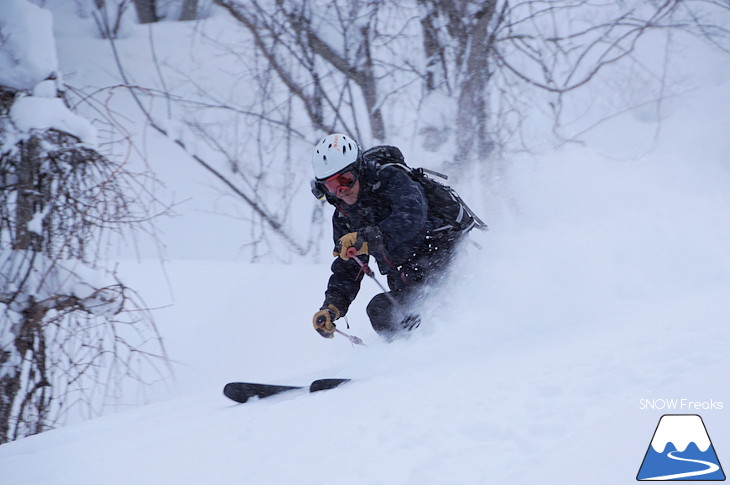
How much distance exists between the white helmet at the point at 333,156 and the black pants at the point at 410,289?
0.90 m

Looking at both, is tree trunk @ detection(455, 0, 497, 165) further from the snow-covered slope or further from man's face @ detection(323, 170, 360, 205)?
man's face @ detection(323, 170, 360, 205)

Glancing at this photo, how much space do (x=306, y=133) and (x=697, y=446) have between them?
818 centimetres

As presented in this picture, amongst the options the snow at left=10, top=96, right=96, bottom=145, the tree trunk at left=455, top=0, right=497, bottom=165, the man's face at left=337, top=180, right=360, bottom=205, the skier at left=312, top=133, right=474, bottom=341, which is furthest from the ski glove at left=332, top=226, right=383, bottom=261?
the tree trunk at left=455, top=0, right=497, bottom=165

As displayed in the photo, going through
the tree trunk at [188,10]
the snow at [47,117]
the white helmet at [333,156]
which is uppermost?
the tree trunk at [188,10]

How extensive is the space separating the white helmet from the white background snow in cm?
122

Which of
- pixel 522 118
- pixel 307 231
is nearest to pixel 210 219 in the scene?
pixel 307 231

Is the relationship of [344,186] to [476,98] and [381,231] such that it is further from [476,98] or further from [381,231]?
[476,98]

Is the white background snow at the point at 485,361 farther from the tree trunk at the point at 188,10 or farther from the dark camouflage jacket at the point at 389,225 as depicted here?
the tree trunk at the point at 188,10

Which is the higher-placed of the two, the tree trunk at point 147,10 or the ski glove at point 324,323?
the tree trunk at point 147,10

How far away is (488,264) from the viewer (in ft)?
15.5

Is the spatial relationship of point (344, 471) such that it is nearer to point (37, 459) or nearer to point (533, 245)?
point (37, 459)

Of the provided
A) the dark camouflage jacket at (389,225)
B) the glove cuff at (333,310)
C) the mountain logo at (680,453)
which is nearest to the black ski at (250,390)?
the glove cuff at (333,310)

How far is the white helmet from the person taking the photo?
12.5 feet

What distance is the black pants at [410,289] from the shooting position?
4.33 m
